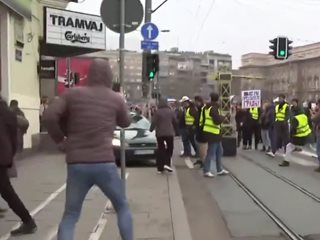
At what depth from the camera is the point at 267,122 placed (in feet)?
63.7

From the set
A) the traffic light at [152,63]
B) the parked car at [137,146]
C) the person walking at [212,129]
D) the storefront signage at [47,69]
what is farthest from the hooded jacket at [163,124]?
the storefront signage at [47,69]

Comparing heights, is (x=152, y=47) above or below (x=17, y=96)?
above

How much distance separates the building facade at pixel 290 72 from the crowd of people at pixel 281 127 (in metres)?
70.4

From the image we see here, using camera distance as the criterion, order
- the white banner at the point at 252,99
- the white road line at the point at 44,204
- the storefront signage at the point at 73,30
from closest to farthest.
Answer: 1. the white road line at the point at 44,204
2. the storefront signage at the point at 73,30
3. the white banner at the point at 252,99

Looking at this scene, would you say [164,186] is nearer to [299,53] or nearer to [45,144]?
[45,144]

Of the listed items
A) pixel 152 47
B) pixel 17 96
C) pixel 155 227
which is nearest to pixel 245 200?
pixel 155 227

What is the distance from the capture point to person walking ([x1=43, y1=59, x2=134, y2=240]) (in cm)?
496

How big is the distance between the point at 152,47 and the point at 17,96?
4.99 metres

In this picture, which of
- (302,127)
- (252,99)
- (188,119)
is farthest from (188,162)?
(252,99)

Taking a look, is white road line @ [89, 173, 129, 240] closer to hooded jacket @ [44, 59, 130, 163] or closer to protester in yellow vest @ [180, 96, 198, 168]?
hooded jacket @ [44, 59, 130, 163]

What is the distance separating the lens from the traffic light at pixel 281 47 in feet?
79.3

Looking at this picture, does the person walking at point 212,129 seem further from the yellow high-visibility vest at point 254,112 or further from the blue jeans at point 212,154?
the yellow high-visibility vest at point 254,112

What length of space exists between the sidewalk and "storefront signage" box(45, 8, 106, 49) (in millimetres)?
8882

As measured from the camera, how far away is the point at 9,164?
22.9 feet
